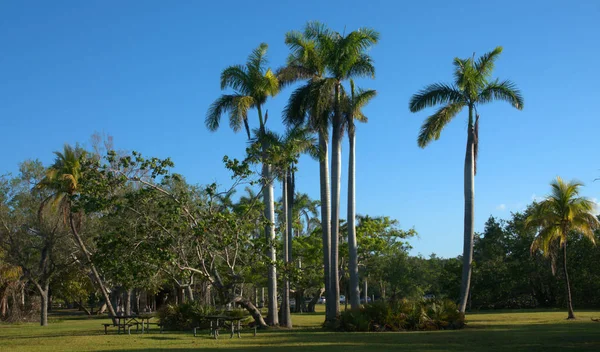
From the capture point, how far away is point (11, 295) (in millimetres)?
46969

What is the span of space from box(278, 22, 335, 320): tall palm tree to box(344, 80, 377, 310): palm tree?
3.23ft

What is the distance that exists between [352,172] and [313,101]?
3.99 metres

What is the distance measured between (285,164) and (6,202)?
23.0 meters

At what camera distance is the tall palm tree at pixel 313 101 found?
1131 inches

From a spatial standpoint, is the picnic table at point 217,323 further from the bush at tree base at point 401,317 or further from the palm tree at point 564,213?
the palm tree at point 564,213

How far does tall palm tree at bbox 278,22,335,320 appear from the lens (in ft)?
94.2

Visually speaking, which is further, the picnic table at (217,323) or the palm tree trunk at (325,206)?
→ the palm tree trunk at (325,206)

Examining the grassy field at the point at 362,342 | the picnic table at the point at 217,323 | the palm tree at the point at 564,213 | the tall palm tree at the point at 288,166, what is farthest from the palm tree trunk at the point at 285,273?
the palm tree at the point at 564,213

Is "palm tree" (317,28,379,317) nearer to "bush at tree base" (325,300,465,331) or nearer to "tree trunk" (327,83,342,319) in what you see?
"tree trunk" (327,83,342,319)

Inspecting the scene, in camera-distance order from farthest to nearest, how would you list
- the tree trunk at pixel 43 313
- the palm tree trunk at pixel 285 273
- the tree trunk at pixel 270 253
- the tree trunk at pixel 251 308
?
1. the tree trunk at pixel 43 313
2. the tree trunk at pixel 270 253
3. the palm tree trunk at pixel 285 273
4. the tree trunk at pixel 251 308

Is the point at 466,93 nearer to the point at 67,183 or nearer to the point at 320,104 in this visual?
the point at 320,104

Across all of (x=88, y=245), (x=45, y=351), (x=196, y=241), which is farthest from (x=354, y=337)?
(x=88, y=245)

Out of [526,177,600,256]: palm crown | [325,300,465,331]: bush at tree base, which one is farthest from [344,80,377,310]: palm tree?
[526,177,600,256]: palm crown

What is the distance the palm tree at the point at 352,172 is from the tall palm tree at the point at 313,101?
985mm
